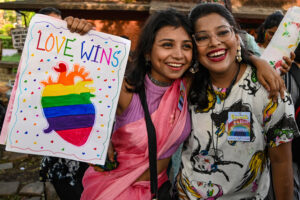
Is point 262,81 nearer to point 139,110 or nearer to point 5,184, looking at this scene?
point 139,110

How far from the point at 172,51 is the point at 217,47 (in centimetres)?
26

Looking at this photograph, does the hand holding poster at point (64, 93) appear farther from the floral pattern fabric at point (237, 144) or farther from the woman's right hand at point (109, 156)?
the floral pattern fabric at point (237, 144)

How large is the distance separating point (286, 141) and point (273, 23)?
5.63 feet

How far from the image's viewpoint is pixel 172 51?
1473mm

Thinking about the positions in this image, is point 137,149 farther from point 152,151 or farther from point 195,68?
point 195,68

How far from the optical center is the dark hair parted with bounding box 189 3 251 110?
1396 millimetres

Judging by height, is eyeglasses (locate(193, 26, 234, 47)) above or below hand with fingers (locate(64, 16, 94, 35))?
below

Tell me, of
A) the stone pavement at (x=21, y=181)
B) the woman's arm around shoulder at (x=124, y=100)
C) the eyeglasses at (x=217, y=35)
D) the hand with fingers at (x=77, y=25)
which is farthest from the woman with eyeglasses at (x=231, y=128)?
the stone pavement at (x=21, y=181)

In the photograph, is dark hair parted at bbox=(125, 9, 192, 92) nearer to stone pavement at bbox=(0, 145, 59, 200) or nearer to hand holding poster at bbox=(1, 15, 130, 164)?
hand holding poster at bbox=(1, 15, 130, 164)

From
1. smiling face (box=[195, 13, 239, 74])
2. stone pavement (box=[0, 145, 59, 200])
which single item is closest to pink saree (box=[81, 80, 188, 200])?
smiling face (box=[195, 13, 239, 74])

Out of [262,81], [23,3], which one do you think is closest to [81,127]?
[262,81]

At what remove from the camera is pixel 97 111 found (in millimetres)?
1357

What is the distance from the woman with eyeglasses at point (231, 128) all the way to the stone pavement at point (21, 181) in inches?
88.7

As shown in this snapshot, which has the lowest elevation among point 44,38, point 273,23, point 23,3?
point 44,38
